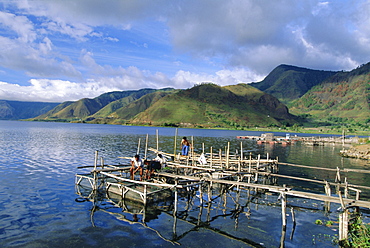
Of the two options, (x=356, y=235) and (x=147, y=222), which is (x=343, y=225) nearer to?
(x=356, y=235)

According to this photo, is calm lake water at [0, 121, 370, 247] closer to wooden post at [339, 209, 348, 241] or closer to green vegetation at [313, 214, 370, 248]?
green vegetation at [313, 214, 370, 248]

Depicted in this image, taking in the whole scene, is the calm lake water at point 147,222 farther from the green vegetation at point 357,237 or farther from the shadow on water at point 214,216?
the green vegetation at point 357,237

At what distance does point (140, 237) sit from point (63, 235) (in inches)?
182

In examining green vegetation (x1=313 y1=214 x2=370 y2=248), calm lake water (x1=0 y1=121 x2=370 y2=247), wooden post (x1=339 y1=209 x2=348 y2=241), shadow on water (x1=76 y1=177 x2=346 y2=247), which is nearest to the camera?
green vegetation (x1=313 y1=214 x2=370 y2=248)

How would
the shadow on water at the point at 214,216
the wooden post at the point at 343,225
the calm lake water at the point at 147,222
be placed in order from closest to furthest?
the wooden post at the point at 343,225, the calm lake water at the point at 147,222, the shadow on water at the point at 214,216

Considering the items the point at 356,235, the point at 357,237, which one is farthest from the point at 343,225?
the point at 356,235

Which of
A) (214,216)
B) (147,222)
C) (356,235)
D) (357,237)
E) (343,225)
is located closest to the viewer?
(343,225)

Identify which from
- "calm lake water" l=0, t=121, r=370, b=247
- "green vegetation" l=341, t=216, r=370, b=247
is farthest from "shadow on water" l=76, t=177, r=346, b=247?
"green vegetation" l=341, t=216, r=370, b=247

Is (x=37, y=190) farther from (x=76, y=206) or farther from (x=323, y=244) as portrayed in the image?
(x=323, y=244)

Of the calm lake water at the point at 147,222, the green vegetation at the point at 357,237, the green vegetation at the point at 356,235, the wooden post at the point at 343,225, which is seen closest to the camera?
the green vegetation at the point at 357,237

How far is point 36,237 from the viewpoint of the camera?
14.8 metres

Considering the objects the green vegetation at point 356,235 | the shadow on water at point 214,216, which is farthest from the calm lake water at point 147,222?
the green vegetation at point 356,235

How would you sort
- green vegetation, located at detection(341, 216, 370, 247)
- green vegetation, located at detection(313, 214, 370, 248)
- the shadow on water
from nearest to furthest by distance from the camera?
1. green vegetation, located at detection(341, 216, 370, 247)
2. green vegetation, located at detection(313, 214, 370, 248)
3. the shadow on water

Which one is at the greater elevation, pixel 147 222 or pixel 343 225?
pixel 343 225
